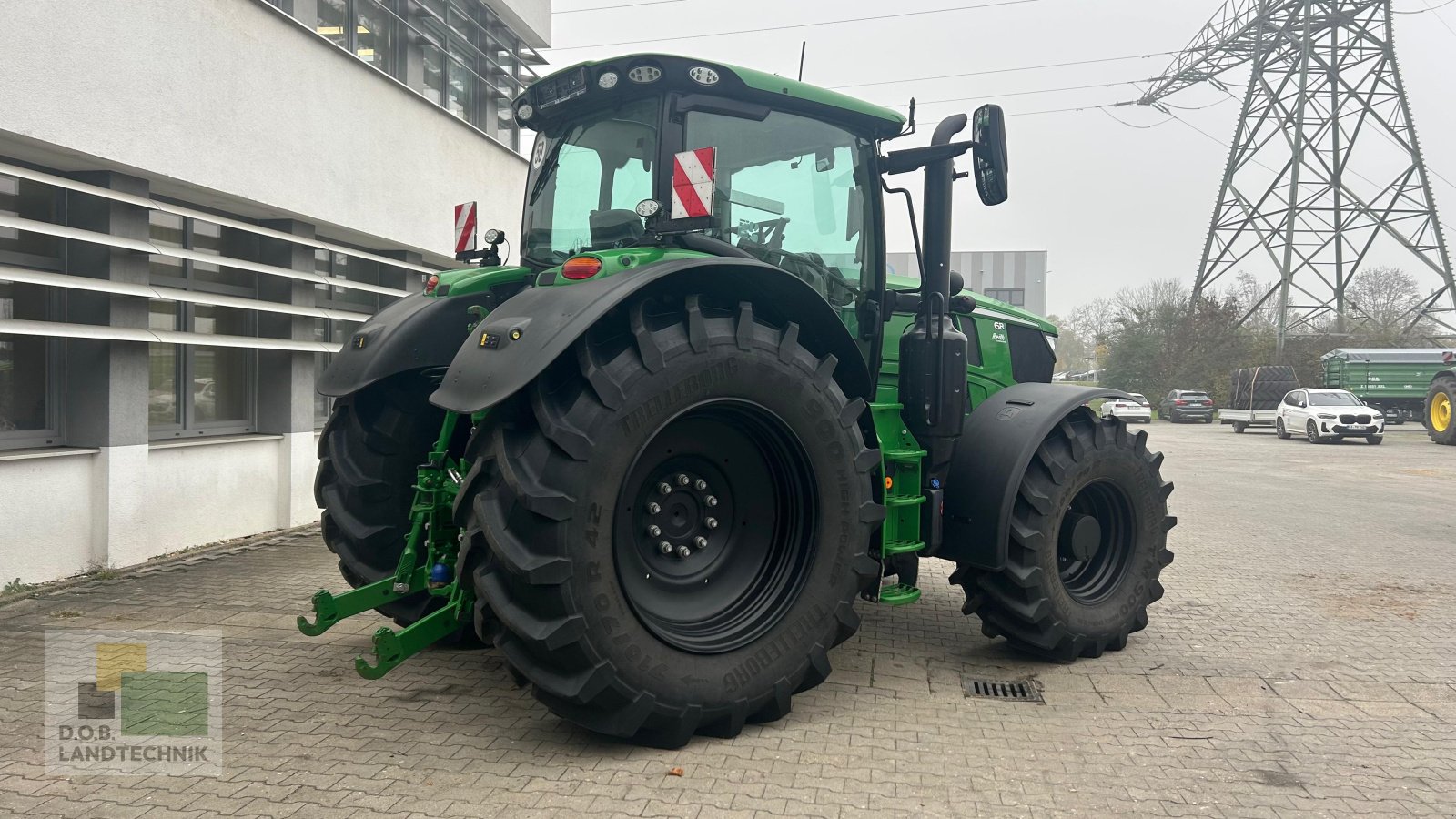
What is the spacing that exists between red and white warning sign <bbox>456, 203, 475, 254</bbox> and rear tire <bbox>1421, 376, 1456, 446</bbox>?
26.9m

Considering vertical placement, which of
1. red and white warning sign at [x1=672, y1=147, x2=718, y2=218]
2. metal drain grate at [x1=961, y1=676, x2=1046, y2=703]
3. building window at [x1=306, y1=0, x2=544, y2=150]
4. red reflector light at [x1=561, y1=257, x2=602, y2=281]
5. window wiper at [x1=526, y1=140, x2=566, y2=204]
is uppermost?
building window at [x1=306, y1=0, x2=544, y2=150]

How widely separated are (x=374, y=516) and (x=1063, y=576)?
11.3 ft

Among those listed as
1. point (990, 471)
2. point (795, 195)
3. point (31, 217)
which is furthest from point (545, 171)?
point (31, 217)

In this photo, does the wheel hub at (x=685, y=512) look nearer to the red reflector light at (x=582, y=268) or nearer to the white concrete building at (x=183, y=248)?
the red reflector light at (x=582, y=268)

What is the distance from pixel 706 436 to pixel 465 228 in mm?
2169

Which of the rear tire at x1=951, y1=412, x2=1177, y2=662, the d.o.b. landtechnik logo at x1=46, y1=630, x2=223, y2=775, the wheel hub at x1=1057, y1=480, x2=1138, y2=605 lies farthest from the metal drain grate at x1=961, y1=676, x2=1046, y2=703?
the d.o.b. landtechnik logo at x1=46, y1=630, x2=223, y2=775

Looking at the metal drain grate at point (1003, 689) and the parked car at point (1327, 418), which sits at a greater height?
the parked car at point (1327, 418)

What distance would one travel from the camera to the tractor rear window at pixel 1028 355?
5848 mm

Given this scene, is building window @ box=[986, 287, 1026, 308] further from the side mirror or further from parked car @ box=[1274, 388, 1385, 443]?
parked car @ box=[1274, 388, 1385, 443]

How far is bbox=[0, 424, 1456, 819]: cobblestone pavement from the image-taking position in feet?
10.3

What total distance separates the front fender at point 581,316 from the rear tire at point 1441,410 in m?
26.5

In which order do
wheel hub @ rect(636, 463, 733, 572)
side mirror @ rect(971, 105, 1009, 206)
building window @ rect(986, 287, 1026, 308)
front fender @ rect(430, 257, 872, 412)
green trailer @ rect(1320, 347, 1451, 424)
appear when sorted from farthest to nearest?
green trailer @ rect(1320, 347, 1451, 424) → building window @ rect(986, 287, 1026, 308) → side mirror @ rect(971, 105, 1009, 206) → wheel hub @ rect(636, 463, 733, 572) → front fender @ rect(430, 257, 872, 412)

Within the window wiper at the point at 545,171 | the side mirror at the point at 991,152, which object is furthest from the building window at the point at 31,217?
the side mirror at the point at 991,152

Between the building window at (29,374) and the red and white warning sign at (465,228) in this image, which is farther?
the building window at (29,374)
